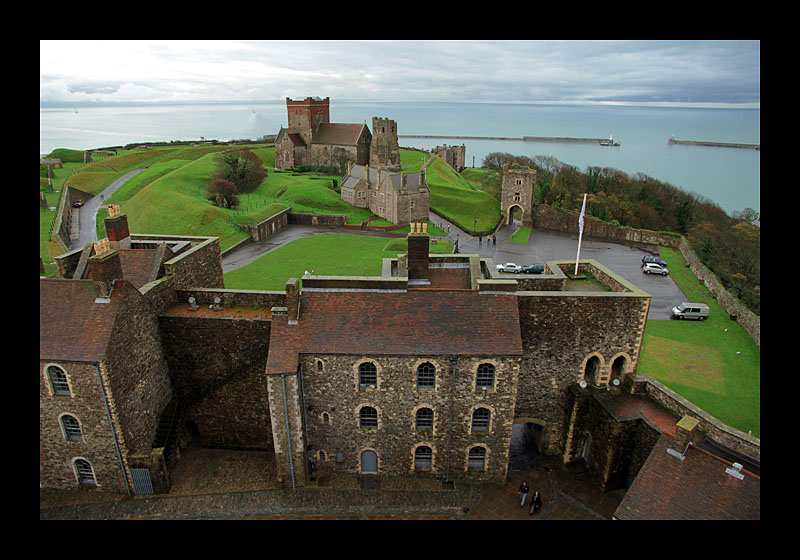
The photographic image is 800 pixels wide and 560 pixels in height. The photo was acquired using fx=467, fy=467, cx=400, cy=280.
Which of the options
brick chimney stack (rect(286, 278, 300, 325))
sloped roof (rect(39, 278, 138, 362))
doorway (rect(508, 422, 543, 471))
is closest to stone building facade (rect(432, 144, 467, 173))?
doorway (rect(508, 422, 543, 471))

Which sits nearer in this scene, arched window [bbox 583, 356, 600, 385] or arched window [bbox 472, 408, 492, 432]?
arched window [bbox 472, 408, 492, 432]

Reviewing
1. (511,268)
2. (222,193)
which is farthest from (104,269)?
(222,193)

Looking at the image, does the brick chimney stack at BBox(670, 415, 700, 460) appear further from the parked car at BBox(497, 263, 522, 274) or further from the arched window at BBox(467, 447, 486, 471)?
the parked car at BBox(497, 263, 522, 274)

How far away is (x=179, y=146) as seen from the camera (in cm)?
11294

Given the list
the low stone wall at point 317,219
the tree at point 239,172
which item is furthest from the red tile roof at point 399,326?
the tree at point 239,172

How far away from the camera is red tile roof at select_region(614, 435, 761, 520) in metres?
14.8

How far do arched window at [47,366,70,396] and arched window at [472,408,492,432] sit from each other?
54.0ft

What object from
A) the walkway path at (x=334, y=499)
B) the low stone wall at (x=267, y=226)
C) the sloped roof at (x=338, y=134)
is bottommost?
the walkway path at (x=334, y=499)

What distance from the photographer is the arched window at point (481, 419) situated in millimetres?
20094

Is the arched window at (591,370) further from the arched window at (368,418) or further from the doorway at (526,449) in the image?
the arched window at (368,418)

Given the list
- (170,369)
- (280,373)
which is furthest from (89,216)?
(280,373)

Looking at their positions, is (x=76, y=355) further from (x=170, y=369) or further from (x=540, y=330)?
(x=540, y=330)

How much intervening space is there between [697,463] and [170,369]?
2264 cm

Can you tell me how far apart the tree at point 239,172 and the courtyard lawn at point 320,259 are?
23.2 metres
